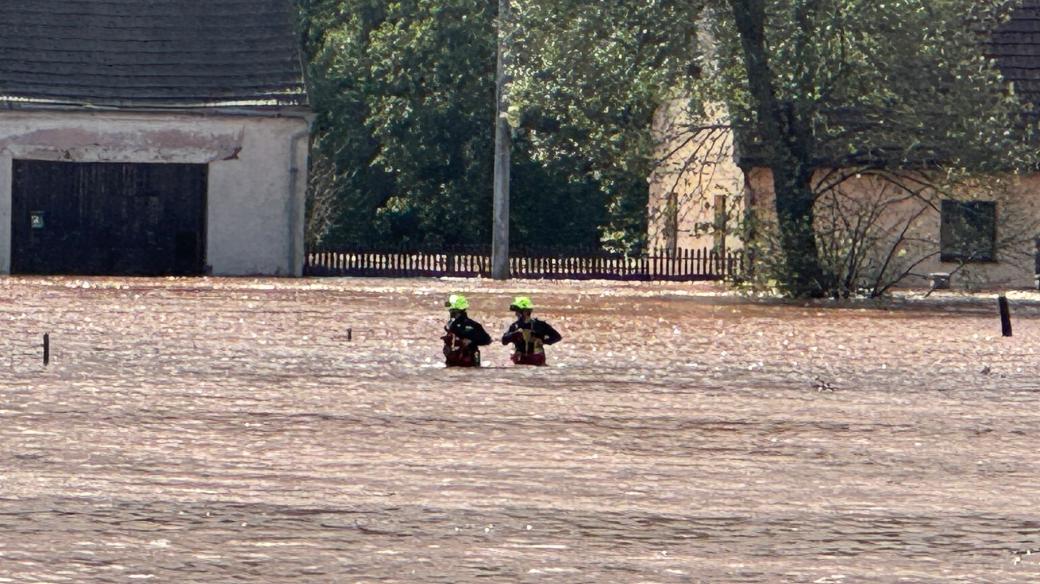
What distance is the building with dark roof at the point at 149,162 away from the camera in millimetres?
38938

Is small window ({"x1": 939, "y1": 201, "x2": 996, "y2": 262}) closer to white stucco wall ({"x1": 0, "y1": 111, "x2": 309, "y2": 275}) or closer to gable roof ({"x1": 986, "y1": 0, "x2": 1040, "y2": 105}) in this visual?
gable roof ({"x1": 986, "y1": 0, "x2": 1040, "y2": 105})

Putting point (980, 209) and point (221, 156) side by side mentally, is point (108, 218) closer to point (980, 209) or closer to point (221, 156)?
point (221, 156)

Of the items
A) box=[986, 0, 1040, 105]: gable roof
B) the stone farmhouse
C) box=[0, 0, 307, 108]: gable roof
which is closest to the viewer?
the stone farmhouse

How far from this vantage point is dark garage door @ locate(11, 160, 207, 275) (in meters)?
39.2

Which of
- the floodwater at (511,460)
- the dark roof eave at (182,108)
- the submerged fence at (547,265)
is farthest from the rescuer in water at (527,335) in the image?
the submerged fence at (547,265)

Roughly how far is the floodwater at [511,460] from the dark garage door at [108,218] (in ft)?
57.4

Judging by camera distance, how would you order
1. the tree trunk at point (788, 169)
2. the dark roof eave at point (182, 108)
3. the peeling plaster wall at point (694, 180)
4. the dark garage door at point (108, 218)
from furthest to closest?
1. the dark garage door at point (108, 218)
2. the peeling plaster wall at point (694, 180)
3. the dark roof eave at point (182, 108)
4. the tree trunk at point (788, 169)

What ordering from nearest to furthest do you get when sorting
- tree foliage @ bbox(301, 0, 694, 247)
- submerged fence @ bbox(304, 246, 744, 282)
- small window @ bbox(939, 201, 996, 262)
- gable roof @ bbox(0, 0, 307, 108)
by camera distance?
1. small window @ bbox(939, 201, 996, 262)
2. gable roof @ bbox(0, 0, 307, 108)
3. submerged fence @ bbox(304, 246, 744, 282)
4. tree foliage @ bbox(301, 0, 694, 247)

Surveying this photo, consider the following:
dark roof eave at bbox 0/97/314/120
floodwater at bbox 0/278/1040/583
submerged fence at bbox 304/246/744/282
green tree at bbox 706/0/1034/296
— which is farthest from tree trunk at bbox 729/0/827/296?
dark roof eave at bbox 0/97/314/120

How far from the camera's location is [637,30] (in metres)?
31.3

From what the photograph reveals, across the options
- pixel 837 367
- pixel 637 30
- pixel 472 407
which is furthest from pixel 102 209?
pixel 472 407

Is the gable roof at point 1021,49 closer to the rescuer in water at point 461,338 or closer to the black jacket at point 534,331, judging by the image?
the black jacket at point 534,331

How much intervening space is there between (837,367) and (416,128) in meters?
39.4

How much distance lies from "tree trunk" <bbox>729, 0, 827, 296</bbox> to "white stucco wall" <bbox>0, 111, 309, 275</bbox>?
1084 cm
